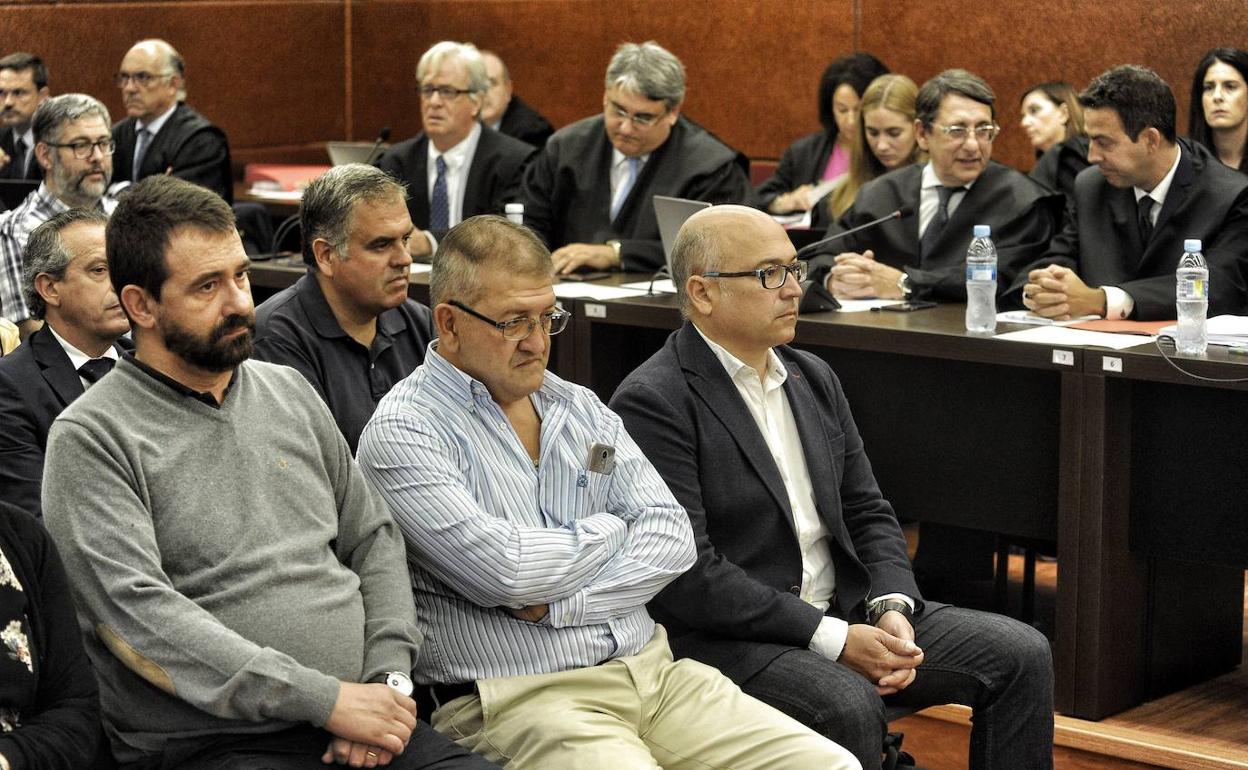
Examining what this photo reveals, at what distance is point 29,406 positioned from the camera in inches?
94.7

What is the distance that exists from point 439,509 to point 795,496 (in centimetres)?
67

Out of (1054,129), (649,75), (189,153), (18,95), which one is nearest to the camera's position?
(649,75)

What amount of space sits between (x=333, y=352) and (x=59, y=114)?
2.06 meters

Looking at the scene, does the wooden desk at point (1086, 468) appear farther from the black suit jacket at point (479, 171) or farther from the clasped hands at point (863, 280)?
the black suit jacket at point (479, 171)

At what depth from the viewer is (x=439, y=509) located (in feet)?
6.88

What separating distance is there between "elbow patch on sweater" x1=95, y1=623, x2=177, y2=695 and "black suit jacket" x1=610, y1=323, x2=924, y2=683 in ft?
2.62

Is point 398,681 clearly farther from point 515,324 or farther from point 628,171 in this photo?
point 628,171

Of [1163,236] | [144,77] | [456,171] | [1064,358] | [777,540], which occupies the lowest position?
[777,540]

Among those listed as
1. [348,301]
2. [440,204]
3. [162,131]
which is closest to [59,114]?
[440,204]

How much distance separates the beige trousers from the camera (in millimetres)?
2053

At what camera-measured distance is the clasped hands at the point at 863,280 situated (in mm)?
3875

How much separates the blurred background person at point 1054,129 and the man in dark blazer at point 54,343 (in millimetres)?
2829

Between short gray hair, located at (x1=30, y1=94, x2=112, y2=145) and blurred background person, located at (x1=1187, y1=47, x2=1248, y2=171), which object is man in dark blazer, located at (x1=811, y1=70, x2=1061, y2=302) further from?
short gray hair, located at (x1=30, y1=94, x2=112, y2=145)

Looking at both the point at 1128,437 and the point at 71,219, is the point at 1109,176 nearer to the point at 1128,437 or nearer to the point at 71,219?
the point at 1128,437
